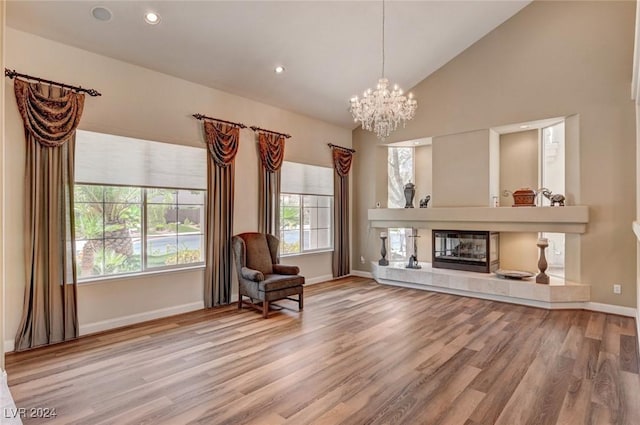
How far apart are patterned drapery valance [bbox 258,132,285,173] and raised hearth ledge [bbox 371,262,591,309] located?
291 centimetres

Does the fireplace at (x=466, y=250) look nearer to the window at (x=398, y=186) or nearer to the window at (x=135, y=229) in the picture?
the window at (x=398, y=186)

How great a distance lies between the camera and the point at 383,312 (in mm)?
4867

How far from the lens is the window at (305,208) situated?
6359 millimetres

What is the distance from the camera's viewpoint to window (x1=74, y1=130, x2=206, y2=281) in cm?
399

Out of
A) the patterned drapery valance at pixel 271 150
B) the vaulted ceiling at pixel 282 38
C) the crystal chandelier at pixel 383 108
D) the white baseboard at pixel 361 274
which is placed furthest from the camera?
the white baseboard at pixel 361 274

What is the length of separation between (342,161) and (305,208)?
53.7 inches

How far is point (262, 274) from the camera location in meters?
4.77

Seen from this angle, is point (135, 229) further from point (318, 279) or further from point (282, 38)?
point (318, 279)

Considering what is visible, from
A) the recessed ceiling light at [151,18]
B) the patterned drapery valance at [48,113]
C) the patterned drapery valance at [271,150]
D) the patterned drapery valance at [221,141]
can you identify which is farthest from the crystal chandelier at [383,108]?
the patterned drapery valance at [48,113]

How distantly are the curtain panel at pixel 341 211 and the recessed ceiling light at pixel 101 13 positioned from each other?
4.44 metres

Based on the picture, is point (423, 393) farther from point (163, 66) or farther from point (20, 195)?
point (163, 66)

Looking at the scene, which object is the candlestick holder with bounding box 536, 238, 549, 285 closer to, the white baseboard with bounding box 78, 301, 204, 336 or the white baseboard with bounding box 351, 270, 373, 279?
the white baseboard with bounding box 351, 270, 373, 279

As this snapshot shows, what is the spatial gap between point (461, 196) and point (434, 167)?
0.77 m

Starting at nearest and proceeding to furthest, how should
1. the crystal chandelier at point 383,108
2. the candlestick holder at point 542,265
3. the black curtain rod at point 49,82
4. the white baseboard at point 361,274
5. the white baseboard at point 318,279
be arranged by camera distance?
the black curtain rod at point 49,82 → the crystal chandelier at point 383,108 → the candlestick holder at point 542,265 → the white baseboard at point 318,279 → the white baseboard at point 361,274
